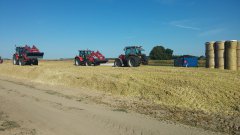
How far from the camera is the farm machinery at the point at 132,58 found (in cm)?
3024

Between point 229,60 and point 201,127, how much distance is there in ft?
51.6

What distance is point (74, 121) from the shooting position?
37.7 feet

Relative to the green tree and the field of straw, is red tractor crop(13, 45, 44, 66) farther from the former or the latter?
the green tree

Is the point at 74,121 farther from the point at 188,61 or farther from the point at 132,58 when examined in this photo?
the point at 188,61

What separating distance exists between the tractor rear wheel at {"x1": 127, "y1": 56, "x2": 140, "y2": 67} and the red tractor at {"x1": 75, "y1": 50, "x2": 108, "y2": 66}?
5.54 metres

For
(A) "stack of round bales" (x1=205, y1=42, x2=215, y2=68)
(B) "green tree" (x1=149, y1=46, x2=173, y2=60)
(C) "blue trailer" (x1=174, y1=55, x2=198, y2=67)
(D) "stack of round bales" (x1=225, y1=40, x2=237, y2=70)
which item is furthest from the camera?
(B) "green tree" (x1=149, y1=46, x2=173, y2=60)

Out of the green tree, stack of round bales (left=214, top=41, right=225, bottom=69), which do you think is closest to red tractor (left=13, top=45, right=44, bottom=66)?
stack of round bales (left=214, top=41, right=225, bottom=69)

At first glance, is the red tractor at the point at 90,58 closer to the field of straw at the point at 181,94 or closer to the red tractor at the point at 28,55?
the red tractor at the point at 28,55

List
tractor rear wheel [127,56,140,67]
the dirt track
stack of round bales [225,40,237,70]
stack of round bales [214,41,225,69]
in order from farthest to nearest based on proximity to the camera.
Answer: tractor rear wheel [127,56,140,67] → stack of round bales [214,41,225,69] → stack of round bales [225,40,237,70] → the dirt track

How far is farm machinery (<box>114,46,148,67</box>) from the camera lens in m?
30.2

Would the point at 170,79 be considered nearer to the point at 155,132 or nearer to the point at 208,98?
the point at 208,98

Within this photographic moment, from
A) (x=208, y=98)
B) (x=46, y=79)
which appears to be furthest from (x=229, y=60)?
(x=46, y=79)

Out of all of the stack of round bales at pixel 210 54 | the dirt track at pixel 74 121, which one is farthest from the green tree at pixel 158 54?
the dirt track at pixel 74 121

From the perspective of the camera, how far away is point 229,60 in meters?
24.8
